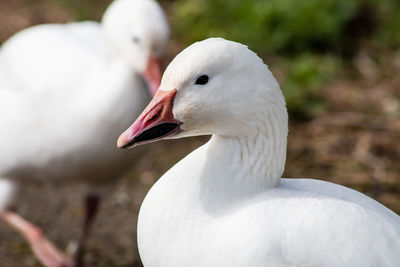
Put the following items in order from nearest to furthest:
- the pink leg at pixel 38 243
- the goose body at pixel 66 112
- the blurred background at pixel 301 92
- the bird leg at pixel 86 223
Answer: the goose body at pixel 66 112 < the pink leg at pixel 38 243 < the bird leg at pixel 86 223 < the blurred background at pixel 301 92

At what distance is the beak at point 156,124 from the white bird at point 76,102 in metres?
1.40

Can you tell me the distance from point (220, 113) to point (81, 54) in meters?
1.80

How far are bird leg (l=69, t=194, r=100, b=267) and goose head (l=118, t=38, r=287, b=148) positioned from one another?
1.93 meters

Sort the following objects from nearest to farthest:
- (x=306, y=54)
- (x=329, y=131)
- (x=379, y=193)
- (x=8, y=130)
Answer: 1. (x=8, y=130)
2. (x=379, y=193)
3. (x=329, y=131)
4. (x=306, y=54)

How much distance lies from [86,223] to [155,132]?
6.51ft

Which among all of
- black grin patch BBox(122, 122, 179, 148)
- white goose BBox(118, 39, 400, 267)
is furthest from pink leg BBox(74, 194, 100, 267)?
black grin patch BBox(122, 122, 179, 148)

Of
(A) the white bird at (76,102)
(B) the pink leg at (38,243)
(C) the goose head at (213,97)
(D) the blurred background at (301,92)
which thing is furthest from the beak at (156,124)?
(B) the pink leg at (38,243)

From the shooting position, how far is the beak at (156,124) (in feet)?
8.46

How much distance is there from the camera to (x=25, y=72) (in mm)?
4117

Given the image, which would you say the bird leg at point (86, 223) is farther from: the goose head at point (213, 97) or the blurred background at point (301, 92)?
the goose head at point (213, 97)

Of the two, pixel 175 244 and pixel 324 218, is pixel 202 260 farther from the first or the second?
pixel 324 218

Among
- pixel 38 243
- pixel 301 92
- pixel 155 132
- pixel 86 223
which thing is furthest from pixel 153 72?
pixel 301 92

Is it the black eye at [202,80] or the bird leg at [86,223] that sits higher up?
the black eye at [202,80]

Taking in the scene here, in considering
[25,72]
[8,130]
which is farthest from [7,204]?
[25,72]
